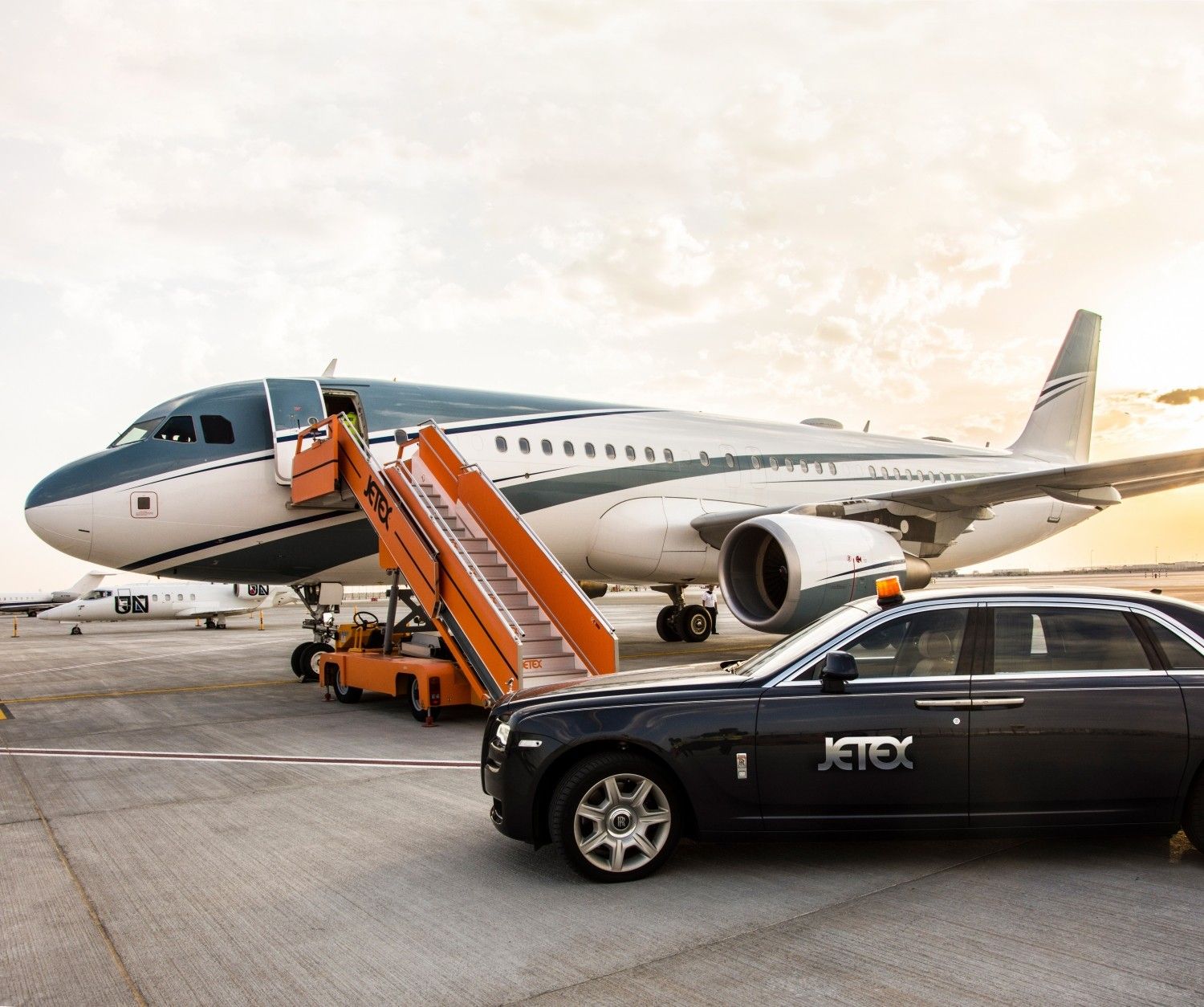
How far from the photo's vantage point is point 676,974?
3.42 m

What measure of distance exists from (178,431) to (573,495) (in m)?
5.53

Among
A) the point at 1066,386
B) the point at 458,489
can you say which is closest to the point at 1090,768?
the point at 458,489

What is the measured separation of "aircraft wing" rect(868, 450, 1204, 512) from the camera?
11602 mm

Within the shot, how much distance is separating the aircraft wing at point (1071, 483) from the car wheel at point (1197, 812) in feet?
26.2

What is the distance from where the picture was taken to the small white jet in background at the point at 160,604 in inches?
1447

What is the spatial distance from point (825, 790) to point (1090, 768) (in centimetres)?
129

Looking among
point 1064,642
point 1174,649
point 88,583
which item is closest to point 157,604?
Answer: point 88,583

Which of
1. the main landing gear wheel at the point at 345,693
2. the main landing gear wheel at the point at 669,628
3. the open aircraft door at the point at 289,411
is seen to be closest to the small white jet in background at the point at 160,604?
the main landing gear wheel at the point at 669,628

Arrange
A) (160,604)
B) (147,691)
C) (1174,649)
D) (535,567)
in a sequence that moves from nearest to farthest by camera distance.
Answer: (1174,649)
(535,567)
(147,691)
(160,604)

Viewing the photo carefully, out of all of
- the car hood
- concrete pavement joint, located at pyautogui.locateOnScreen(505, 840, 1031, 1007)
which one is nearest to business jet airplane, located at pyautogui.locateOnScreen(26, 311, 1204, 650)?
the car hood

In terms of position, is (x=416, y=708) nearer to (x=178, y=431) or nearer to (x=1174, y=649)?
(x=178, y=431)

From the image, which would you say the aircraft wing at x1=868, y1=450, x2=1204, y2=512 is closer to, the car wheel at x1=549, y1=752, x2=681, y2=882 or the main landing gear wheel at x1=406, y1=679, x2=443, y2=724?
the main landing gear wheel at x1=406, y1=679, x2=443, y2=724

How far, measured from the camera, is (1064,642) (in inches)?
185

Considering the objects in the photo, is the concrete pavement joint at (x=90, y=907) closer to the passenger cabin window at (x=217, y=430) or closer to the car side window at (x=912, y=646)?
the car side window at (x=912, y=646)
